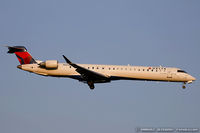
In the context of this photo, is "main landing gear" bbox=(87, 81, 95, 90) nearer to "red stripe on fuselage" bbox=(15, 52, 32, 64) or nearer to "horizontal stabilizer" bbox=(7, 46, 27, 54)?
"red stripe on fuselage" bbox=(15, 52, 32, 64)

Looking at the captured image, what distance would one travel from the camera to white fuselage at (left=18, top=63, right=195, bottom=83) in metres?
29.6

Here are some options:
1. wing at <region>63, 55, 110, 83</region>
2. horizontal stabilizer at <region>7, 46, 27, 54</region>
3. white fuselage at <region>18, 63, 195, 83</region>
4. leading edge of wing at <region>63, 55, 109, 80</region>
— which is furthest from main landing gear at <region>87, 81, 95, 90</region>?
horizontal stabilizer at <region>7, 46, 27, 54</region>

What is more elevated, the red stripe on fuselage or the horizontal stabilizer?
the horizontal stabilizer

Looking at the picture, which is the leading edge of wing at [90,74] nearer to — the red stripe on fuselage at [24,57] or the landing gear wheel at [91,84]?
the landing gear wheel at [91,84]

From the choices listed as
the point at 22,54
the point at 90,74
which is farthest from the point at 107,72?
the point at 22,54

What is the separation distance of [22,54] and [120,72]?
1022 cm

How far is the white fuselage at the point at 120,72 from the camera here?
29.6 m

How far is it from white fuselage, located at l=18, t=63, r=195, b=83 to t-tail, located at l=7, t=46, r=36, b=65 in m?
0.74

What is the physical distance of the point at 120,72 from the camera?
29656 millimetres

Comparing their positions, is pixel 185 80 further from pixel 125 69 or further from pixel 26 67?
pixel 26 67

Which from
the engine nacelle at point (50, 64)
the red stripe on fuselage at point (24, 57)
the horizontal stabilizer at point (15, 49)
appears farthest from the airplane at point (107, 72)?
the horizontal stabilizer at point (15, 49)

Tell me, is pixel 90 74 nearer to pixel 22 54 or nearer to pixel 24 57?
pixel 24 57

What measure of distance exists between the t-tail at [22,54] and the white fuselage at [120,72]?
74 centimetres

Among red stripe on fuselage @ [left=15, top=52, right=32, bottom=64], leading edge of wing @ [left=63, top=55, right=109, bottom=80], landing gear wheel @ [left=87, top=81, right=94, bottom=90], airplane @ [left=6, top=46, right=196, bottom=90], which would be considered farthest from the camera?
red stripe on fuselage @ [left=15, top=52, right=32, bottom=64]
